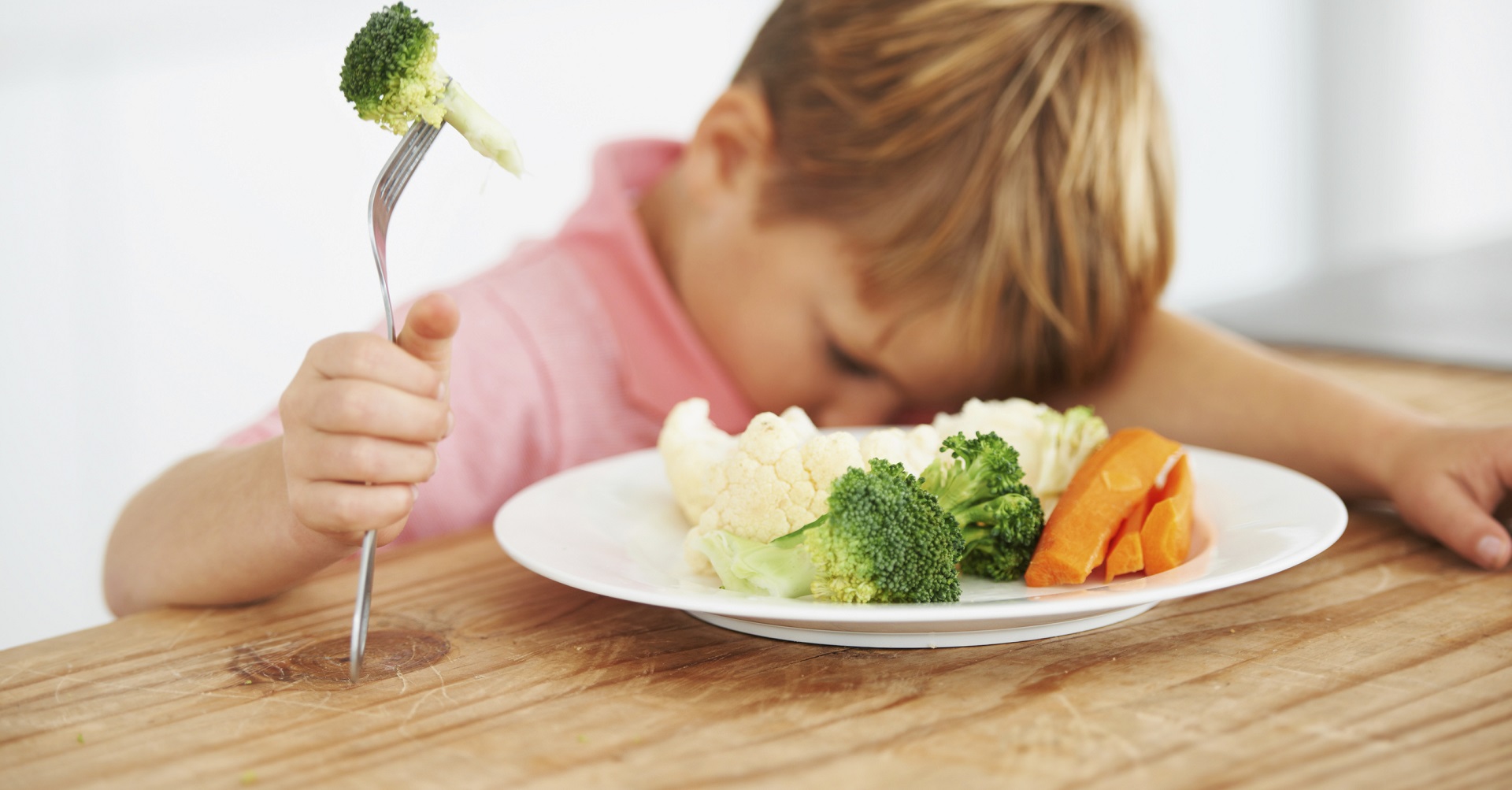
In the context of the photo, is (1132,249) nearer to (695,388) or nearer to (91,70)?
(695,388)

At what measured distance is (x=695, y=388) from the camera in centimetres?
157

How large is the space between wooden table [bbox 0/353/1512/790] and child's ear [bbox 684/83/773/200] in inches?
30.7

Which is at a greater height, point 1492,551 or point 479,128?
point 479,128

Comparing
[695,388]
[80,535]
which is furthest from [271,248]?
[695,388]

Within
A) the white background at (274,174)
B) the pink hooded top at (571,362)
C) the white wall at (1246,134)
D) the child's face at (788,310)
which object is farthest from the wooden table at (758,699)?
the white wall at (1246,134)

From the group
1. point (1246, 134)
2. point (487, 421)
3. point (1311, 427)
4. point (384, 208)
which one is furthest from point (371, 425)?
point (1246, 134)

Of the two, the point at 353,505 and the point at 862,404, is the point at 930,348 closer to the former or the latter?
the point at 862,404

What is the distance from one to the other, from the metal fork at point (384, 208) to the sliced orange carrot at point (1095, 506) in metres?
0.45

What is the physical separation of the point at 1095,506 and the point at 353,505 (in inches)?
20.3

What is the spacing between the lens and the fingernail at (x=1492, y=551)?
0.91m

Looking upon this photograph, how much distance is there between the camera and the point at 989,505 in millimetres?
832

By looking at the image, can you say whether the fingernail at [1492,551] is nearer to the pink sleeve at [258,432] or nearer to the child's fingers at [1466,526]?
the child's fingers at [1466,526]

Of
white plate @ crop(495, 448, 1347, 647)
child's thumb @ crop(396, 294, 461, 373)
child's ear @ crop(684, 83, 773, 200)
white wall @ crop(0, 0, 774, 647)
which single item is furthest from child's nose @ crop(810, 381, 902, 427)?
white wall @ crop(0, 0, 774, 647)

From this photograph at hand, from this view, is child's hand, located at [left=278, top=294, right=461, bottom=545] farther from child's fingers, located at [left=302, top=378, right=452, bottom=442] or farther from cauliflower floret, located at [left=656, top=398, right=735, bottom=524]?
cauliflower floret, located at [left=656, top=398, right=735, bottom=524]
